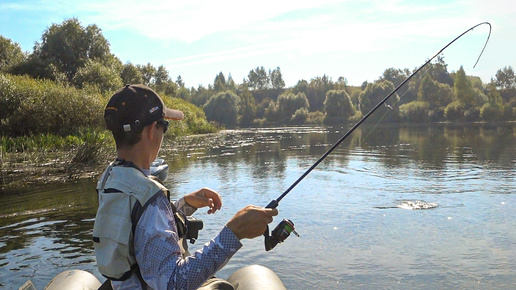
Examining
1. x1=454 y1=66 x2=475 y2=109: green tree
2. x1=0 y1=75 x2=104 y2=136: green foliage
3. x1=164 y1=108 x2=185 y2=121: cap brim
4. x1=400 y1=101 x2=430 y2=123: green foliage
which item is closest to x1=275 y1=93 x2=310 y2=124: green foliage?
x1=400 y1=101 x2=430 y2=123: green foliage

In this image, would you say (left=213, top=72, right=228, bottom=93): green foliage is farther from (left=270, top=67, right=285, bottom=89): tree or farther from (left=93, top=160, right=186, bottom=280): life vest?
(left=93, top=160, right=186, bottom=280): life vest

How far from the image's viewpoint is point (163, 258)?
2.21m

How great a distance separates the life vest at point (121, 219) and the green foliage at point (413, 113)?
70042 millimetres

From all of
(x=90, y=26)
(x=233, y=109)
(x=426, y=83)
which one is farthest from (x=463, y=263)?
(x=233, y=109)

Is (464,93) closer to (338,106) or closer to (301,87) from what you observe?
(338,106)

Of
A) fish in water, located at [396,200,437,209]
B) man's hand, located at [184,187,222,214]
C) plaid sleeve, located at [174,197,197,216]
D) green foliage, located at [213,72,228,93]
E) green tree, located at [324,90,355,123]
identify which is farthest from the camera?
green foliage, located at [213,72,228,93]

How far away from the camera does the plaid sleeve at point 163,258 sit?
2203mm

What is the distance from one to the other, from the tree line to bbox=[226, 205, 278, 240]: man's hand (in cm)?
349

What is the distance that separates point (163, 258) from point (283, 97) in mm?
106241

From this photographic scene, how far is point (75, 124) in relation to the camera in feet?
78.3

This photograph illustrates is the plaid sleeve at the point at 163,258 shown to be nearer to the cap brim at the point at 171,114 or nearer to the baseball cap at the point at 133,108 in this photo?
the baseball cap at the point at 133,108

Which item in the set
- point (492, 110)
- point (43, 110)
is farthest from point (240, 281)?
point (492, 110)

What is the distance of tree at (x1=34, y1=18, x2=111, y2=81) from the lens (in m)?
42.3

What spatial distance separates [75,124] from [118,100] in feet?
75.3
